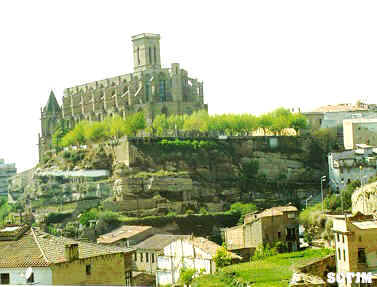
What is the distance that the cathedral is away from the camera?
3584 cm

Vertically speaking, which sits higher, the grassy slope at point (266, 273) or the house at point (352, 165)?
the house at point (352, 165)

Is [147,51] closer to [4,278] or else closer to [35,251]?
[35,251]

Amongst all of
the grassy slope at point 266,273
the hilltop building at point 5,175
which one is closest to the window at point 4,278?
the grassy slope at point 266,273

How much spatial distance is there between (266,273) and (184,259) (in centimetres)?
566

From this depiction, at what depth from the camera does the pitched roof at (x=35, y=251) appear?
835 centimetres

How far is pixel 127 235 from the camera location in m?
22.9

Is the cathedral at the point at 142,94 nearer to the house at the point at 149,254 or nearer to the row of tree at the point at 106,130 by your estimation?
the row of tree at the point at 106,130

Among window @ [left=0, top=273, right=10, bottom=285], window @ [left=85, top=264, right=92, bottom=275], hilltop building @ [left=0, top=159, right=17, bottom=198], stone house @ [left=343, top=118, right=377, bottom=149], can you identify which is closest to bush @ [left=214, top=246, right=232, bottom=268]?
window @ [left=85, top=264, right=92, bottom=275]

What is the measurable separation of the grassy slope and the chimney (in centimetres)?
236

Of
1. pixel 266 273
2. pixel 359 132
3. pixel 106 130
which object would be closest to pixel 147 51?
pixel 106 130

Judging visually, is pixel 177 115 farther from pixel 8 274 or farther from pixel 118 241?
pixel 8 274

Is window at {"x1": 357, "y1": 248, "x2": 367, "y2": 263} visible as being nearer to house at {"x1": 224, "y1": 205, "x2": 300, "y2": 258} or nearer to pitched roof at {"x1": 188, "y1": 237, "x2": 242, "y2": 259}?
pitched roof at {"x1": 188, "y1": 237, "x2": 242, "y2": 259}

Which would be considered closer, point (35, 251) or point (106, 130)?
point (35, 251)

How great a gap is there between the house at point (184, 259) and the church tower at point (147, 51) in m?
19.5
